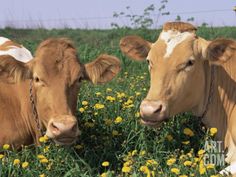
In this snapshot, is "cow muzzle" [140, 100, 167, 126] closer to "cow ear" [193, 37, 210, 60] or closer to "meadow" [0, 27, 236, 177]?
"meadow" [0, 27, 236, 177]

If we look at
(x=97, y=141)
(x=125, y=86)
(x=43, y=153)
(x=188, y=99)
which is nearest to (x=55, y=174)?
(x=43, y=153)

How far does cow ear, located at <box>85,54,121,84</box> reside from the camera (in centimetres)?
535

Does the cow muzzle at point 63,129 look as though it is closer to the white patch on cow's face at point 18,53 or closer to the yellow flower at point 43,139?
the yellow flower at point 43,139

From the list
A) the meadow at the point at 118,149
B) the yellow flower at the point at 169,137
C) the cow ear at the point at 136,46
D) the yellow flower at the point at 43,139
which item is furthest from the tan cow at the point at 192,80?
the yellow flower at the point at 43,139

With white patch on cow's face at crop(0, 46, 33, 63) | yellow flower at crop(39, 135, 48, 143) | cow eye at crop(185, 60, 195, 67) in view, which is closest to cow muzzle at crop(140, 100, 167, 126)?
cow eye at crop(185, 60, 195, 67)

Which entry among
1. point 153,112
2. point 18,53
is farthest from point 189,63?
point 18,53

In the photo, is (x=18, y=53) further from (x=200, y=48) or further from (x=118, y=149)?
(x=200, y=48)

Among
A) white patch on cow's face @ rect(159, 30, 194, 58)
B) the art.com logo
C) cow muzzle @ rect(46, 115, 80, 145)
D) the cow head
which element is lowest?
the art.com logo

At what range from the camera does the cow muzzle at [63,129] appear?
4359 mm

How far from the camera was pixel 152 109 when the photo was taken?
451 cm

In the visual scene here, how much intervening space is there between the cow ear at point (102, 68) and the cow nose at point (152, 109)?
0.96 meters

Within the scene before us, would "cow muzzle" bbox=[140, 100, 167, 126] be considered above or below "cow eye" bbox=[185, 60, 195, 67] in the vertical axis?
below

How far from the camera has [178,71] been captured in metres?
4.84

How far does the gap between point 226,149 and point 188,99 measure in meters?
0.64
